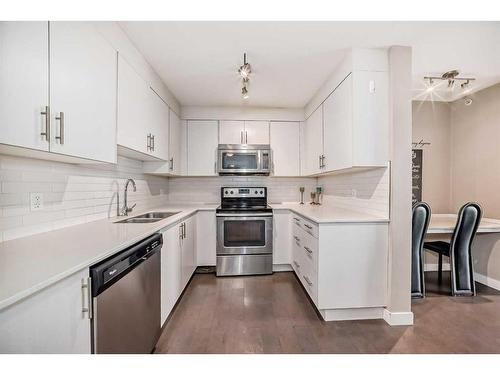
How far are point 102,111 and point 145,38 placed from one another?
80 centimetres

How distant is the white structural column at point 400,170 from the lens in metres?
2.04

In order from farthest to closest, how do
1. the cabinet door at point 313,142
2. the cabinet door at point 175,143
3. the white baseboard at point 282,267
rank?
the white baseboard at point 282,267, the cabinet door at point 175,143, the cabinet door at point 313,142

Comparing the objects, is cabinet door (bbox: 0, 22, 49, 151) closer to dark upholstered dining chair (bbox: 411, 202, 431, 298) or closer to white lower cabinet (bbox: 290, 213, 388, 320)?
white lower cabinet (bbox: 290, 213, 388, 320)

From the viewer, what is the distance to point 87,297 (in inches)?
40.1

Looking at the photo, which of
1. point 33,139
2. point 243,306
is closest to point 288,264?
point 243,306

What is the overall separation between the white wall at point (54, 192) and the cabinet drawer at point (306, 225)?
1898mm

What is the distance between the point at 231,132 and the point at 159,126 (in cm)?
120

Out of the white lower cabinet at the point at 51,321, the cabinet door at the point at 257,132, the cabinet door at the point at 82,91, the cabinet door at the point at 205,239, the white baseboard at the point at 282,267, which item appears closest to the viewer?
the white lower cabinet at the point at 51,321

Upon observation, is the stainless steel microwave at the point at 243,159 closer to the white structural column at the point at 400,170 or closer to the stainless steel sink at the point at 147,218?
the stainless steel sink at the point at 147,218

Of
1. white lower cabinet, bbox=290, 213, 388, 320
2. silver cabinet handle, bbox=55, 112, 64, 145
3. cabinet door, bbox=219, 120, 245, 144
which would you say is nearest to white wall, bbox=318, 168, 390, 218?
white lower cabinet, bbox=290, 213, 388, 320

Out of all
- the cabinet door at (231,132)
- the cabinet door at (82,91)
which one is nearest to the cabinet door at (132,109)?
the cabinet door at (82,91)

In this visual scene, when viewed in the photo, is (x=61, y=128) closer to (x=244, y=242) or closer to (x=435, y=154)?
(x=244, y=242)

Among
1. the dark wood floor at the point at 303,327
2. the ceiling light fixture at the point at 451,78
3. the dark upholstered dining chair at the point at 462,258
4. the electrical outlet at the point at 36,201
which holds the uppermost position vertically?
the ceiling light fixture at the point at 451,78
